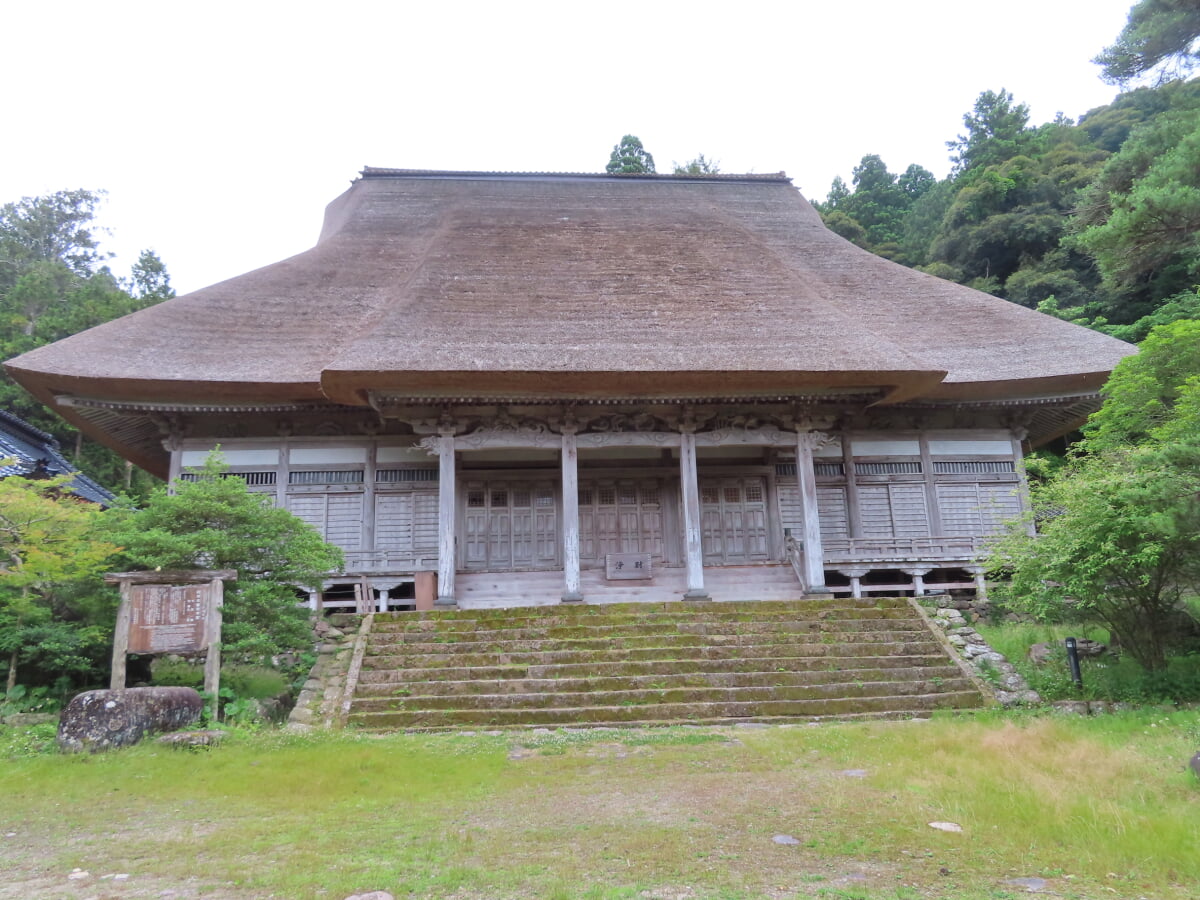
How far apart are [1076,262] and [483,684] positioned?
92.8ft

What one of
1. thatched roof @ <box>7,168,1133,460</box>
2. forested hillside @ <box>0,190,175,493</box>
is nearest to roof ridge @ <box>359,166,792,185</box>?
thatched roof @ <box>7,168,1133,460</box>

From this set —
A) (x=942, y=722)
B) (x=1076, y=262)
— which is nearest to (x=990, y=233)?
(x=1076, y=262)

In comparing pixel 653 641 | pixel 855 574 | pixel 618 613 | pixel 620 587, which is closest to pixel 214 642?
pixel 618 613

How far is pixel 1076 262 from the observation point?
2762cm

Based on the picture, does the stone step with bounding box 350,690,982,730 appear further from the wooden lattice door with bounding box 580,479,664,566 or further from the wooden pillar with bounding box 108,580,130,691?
the wooden lattice door with bounding box 580,479,664,566

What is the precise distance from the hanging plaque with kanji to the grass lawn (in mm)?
1319

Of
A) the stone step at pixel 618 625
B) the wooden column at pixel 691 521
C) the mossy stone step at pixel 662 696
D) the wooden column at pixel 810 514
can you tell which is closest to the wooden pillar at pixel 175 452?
the stone step at pixel 618 625

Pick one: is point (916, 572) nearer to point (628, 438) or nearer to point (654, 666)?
point (628, 438)

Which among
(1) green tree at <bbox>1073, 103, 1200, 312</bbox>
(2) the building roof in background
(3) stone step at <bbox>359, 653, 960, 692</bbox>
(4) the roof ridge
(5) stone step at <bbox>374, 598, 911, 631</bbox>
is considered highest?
(4) the roof ridge

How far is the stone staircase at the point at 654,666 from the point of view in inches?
324

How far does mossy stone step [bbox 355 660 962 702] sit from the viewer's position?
8570 millimetres

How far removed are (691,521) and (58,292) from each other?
2738 centimetres

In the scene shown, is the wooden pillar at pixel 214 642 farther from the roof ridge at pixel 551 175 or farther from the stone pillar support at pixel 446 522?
the roof ridge at pixel 551 175

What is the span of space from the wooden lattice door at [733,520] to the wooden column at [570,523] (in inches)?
143
